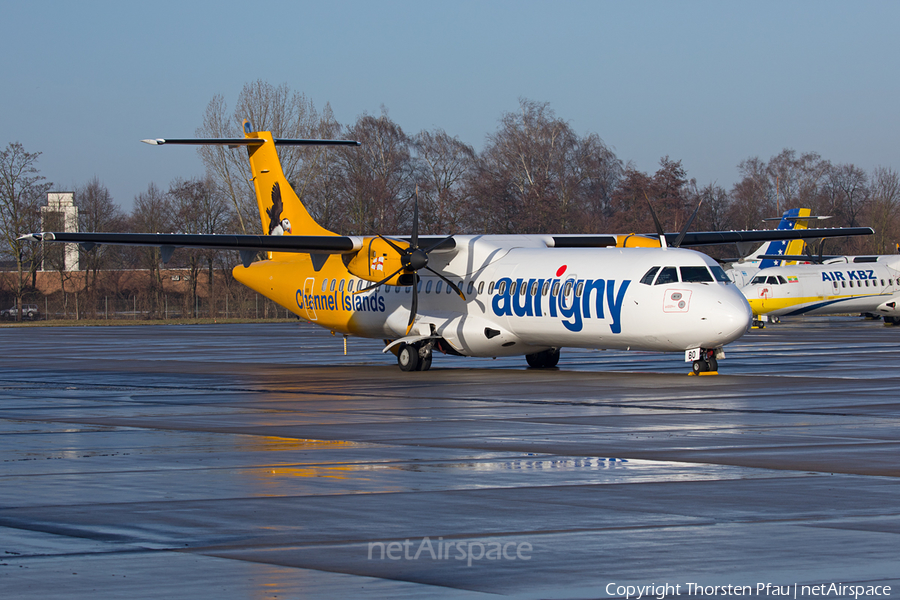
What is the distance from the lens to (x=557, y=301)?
20781 millimetres

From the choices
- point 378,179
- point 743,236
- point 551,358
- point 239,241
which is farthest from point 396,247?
point 378,179

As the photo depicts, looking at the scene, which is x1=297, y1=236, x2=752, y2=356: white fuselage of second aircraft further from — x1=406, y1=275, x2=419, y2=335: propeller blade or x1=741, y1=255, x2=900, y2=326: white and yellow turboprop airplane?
x1=741, y1=255, x2=900, y2=326: white and yellow turboprop airplane

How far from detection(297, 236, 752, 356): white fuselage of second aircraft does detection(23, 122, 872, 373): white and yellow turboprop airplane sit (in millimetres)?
26

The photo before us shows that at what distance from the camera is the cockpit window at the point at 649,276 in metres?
19.5

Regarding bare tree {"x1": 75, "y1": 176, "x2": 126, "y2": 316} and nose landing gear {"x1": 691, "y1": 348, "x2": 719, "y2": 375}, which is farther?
bare tree {"x1": 75, "y1": 176, "x2": 126, "y2": 316}

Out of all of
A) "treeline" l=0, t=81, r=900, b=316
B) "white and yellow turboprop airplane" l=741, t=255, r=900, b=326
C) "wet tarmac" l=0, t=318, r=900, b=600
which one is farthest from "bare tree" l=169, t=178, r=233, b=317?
"wet tarmac" l=0, t=318, r=900, b=600

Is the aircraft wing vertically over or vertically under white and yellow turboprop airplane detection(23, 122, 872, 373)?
over

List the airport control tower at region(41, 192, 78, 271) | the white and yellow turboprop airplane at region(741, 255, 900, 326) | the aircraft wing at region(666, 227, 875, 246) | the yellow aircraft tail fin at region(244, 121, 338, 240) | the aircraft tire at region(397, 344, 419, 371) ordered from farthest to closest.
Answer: the airport control tower at region(41, 192, 78, 271), the white and yellow turboprop airplane at region(741, 255, 900, 326), the yellow aircraft tail fin at region(244, 121, 338, 240), the aircraft wing at region(666, 227, 875, 246), the aircraft tire at region(397, 344, 419, 371)

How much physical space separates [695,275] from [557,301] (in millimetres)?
2816

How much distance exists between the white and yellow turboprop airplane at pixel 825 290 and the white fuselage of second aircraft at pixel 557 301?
21.0m

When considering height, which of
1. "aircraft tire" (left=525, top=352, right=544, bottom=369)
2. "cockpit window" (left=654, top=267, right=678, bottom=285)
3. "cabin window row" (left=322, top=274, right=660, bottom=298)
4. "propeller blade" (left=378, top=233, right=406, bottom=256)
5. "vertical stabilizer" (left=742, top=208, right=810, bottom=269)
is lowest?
"aircraft tire" (left=525, top=352, right=544, bottom=369)

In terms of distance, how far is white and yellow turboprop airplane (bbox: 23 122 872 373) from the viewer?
63.4ft

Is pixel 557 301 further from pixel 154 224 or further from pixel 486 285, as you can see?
pixel 154 224

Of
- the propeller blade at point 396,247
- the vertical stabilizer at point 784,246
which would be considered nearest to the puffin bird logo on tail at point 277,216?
the propeller blade at point 396,247
